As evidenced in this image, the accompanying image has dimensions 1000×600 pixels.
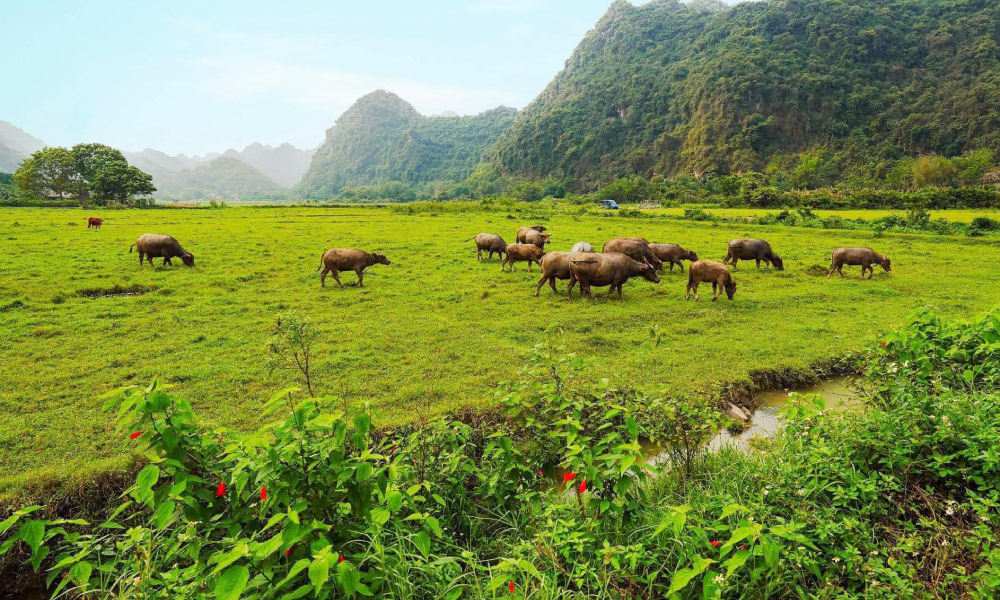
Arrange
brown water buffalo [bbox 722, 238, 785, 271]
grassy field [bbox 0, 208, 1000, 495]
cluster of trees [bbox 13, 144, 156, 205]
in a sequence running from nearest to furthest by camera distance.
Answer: grassy field [bbox 0, 208, 1000, 495]
brown water buffalo [bbox 722, 238, 785, 271]
cluster of trees [bbox 13, 144, 156, 205]

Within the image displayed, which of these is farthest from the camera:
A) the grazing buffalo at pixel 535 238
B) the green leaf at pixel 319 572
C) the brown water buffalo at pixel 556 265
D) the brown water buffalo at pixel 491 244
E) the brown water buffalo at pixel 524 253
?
the grazing buffalo at pixel 535 238

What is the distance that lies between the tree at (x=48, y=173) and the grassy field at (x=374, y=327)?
183 ft

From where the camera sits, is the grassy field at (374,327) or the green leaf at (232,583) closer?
Result: the green leaf at (232,583)

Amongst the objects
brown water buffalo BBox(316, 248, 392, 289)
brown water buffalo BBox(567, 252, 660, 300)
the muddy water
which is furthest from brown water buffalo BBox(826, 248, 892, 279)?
brown water buffalo BBox(316, 248, 392, 289)

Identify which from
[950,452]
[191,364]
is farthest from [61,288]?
[950,452]

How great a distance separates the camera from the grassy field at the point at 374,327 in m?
6.26

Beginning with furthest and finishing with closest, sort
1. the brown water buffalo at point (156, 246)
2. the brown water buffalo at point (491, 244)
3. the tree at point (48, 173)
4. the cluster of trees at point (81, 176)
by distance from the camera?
the tree at point (48, 173) < the cluster of trees at point (81, 176) < the brown water buffalo at point (491, 244) < the brown water buffalo at point (156, 246)

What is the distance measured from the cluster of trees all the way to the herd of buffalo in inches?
2204

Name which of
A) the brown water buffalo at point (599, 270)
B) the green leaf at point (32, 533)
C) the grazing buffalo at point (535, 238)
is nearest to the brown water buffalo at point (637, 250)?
the brown water buffalo at point (599, 270)

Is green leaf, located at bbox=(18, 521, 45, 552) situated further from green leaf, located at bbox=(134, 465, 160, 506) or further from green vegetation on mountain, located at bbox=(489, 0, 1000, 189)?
green vegetation on mountain, located at bbox=(489, 0, 1000, 189)

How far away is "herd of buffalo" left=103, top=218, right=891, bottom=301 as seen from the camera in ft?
39.1

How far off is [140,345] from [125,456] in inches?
178

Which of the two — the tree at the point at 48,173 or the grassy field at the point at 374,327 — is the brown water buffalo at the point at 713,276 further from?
the tree at the point at 48,173

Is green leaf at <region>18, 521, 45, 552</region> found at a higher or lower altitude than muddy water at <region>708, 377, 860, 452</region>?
higher
